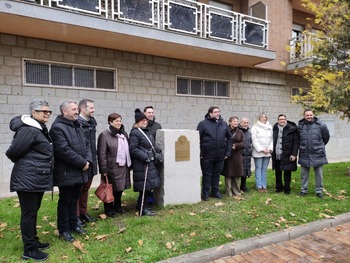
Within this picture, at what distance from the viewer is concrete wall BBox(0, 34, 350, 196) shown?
7.44 m

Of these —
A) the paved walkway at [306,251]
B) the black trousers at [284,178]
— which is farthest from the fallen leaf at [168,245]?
the black trousers at [284,178]

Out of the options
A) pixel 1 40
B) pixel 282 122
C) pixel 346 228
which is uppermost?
pixel 1 40

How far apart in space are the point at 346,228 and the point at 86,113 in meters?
4.42

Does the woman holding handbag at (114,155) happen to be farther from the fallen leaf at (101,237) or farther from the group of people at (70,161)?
the fallen leaf at (101,237)

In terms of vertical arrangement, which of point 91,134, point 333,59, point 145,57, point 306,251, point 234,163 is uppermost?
point 145,57

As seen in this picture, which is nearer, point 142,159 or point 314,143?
point 142,159

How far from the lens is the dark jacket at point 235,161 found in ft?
19.4

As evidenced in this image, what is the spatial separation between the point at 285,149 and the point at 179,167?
97.6 inches

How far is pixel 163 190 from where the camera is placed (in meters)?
5.12

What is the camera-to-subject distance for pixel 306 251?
149 inches

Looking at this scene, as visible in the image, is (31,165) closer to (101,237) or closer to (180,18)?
(101,237)

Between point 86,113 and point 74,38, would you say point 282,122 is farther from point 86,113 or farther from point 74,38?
point 74,38

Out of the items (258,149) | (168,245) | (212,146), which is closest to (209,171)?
(212,146)

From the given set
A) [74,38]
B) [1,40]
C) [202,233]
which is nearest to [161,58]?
[74,38]
